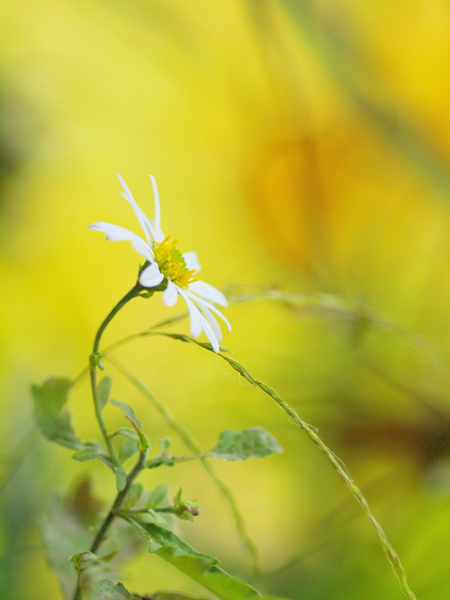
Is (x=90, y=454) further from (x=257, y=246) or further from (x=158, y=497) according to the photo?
(x=257, y=246)

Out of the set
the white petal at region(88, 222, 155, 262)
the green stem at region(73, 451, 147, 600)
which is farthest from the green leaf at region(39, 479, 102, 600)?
Result: the white petal at region(88, 222, 155, 262)

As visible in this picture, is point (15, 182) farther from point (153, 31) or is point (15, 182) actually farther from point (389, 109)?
point (389, 109)

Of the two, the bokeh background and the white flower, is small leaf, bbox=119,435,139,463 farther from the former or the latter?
the bokeh background

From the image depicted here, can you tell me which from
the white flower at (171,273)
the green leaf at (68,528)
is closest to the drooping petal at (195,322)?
the white flower at (171,273)

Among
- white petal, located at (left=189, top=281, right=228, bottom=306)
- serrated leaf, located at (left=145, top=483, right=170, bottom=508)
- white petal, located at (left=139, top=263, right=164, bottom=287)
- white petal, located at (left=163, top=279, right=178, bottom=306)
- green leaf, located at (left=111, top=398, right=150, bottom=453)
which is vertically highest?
white petal, located at (left=139, top=263, right=164, bottom=287)

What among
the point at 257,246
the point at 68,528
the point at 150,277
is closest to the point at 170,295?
the point at 150,277

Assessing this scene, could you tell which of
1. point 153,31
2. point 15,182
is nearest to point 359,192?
point 153,31
